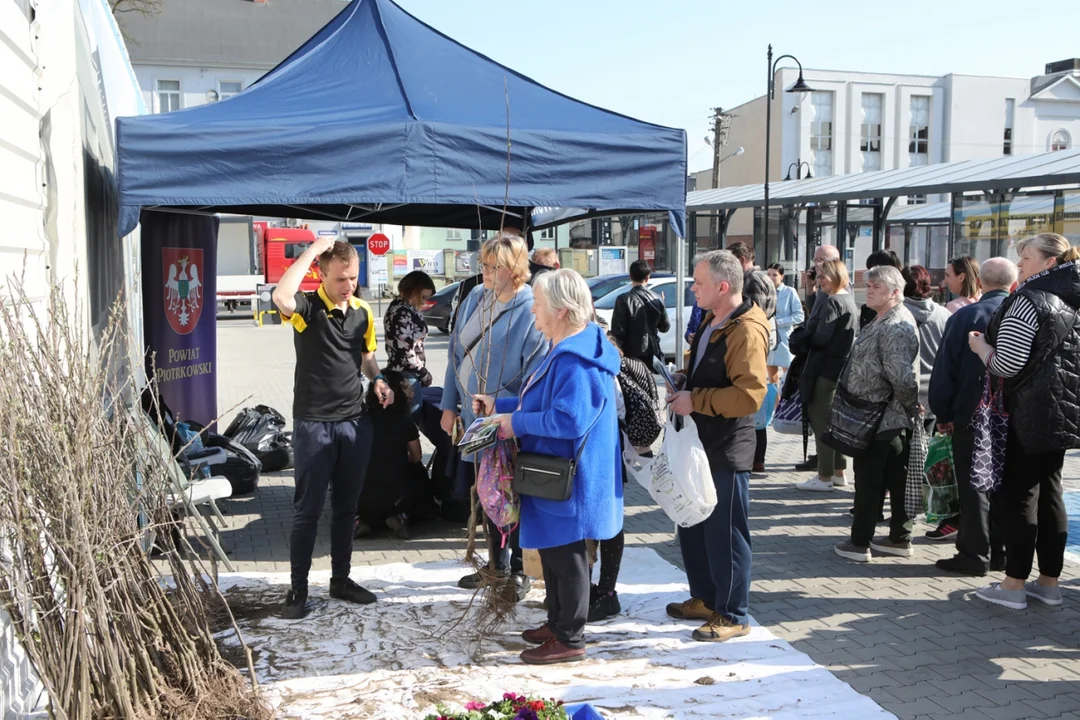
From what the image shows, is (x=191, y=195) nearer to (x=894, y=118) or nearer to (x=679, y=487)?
(x=679, y=487)

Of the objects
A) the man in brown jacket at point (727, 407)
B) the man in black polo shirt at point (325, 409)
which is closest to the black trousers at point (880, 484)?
the man in brown jacket at point (727, 407)

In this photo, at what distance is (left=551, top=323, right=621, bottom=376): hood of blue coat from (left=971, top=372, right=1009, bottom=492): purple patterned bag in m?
2.05

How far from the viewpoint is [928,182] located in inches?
589

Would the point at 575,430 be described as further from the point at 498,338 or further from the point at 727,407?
the point at 498,338

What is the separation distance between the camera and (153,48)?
45031mm

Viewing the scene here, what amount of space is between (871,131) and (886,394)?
5776 cm

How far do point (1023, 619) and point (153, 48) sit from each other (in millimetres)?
47930

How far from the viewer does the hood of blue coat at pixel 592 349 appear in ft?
12.5

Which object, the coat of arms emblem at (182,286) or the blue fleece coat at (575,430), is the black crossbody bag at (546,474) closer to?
the blue fleece coat at (575,430)

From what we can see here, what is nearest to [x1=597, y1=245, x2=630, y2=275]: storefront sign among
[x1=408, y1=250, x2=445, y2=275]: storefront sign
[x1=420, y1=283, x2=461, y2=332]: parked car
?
[x1=420, y1=283, x2=461, y2=332]: parked car

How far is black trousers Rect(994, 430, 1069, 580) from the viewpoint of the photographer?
470cm

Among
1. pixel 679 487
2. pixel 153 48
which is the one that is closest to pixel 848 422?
pixel 679 487

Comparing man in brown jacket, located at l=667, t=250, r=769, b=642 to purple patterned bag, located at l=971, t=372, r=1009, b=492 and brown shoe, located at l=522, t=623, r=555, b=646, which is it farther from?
purple patterned bag, located at l=971, t=372, r=1009, b=492

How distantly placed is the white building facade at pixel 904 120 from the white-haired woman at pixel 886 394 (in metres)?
52.6
